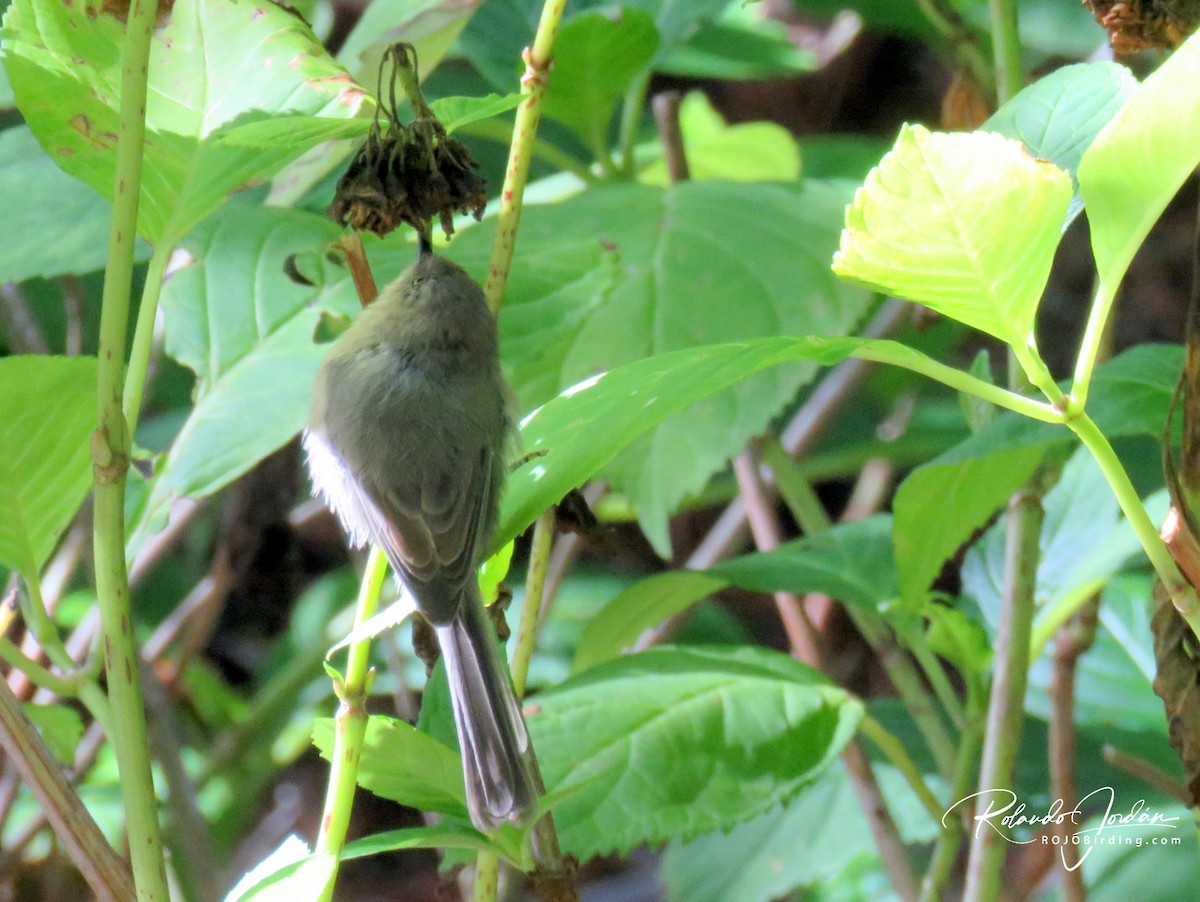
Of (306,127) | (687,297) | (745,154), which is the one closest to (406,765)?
(306,127)

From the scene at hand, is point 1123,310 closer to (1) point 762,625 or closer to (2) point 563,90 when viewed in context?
(1) point 762,625

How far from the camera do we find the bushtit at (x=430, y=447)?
1486 mm

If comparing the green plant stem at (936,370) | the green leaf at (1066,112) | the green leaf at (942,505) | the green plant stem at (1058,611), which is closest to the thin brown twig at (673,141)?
the green leaf at (942,505)

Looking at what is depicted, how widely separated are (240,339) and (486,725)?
73 centimetres

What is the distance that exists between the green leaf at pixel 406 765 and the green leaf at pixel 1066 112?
0.72 meters

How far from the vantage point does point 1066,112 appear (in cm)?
118

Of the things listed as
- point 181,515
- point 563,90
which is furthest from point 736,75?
point 181,515

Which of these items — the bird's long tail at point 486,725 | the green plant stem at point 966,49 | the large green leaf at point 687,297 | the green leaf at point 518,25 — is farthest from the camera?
the green leaf at point 518,25

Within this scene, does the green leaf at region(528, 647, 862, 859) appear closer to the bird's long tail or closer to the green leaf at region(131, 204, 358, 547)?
the bird's long tail

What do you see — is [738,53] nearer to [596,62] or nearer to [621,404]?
[596,62]

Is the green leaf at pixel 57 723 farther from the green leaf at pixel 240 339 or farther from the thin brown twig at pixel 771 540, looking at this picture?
the thin brown twig at pixel 771 540

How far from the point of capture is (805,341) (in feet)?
3.28

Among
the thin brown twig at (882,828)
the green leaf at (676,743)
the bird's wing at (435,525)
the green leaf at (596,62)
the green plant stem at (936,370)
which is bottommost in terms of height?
the thin brown twig at (882,828)

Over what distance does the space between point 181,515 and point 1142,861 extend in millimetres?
1703
